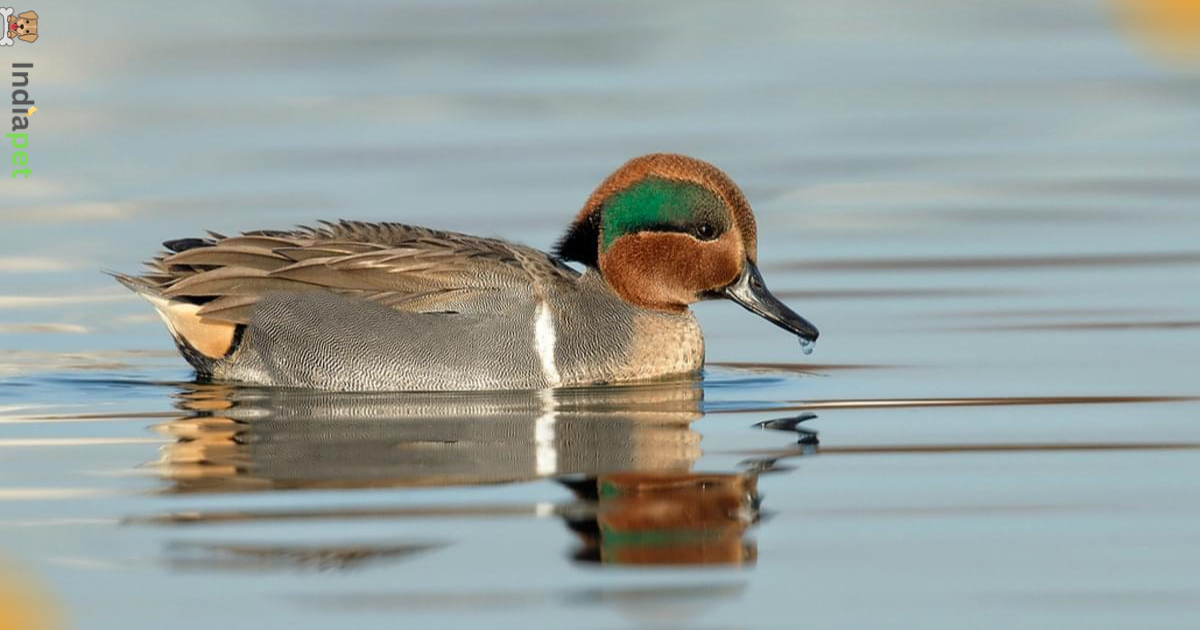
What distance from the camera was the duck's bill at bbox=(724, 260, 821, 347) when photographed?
9610 millimetres

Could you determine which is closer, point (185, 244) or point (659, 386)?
point (659, 386)

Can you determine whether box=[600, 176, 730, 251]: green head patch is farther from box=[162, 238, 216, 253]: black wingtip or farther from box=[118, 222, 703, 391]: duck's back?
box=[162, 238, 216, 253]: black wingtip

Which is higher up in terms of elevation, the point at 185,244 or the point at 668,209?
the point at 668,209

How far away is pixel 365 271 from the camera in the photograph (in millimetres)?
9516

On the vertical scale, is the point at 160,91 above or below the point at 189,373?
above

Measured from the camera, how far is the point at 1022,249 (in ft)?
39.8

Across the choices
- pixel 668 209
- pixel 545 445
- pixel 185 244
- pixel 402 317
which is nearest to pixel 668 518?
pixel 545 445

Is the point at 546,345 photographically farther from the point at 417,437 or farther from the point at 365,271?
the point at 417,437

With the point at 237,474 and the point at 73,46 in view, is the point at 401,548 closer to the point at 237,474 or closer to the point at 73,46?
the point at 237,474

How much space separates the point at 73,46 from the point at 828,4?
6.54 metres

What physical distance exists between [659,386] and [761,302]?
0.60m

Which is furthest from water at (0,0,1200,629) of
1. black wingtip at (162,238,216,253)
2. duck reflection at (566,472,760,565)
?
black wingtip at (162,238,216,253)

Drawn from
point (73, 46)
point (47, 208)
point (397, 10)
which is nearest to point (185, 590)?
point (47, 208)

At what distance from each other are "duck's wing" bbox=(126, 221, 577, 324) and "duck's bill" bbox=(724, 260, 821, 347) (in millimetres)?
704
